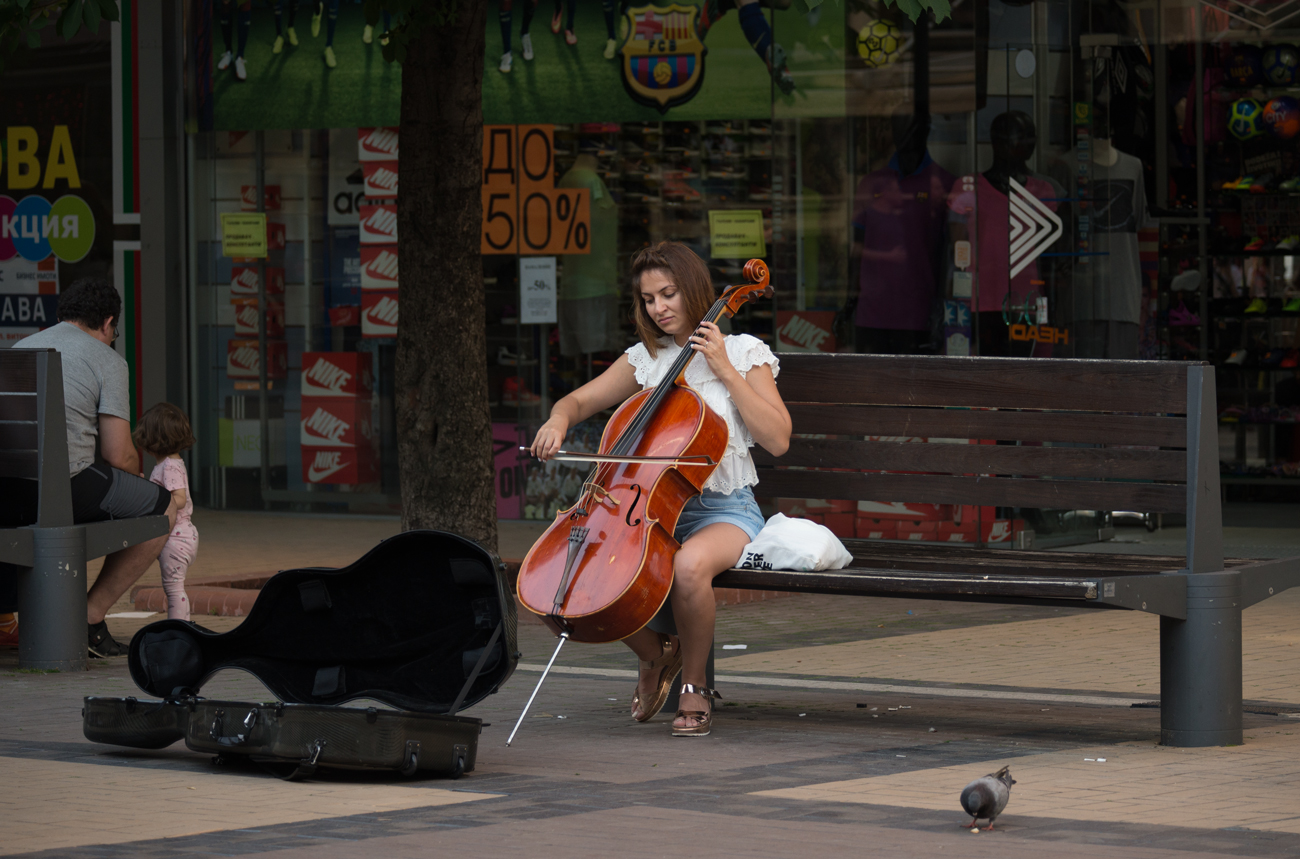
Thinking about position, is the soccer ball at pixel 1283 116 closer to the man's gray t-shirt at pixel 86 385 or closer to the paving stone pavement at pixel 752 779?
the paving stone pavement at pixel 752 779

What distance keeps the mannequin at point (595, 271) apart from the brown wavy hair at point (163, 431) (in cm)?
549

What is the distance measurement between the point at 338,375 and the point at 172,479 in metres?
6.13

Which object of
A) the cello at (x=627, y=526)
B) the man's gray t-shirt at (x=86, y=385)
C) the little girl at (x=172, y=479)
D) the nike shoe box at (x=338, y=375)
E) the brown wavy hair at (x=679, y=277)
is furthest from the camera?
the nike shoe box at (x=338, y=375)

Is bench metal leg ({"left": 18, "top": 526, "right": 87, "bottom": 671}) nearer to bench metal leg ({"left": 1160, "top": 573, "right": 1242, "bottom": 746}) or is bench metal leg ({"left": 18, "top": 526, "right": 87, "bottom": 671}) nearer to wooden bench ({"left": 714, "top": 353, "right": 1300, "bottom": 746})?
wooden bench ({"left": 714, "top": 353, "right": 1300, "bottom": 746})

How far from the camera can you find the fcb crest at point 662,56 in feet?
43.1

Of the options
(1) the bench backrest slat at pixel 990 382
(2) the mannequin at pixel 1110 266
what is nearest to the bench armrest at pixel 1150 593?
(1) the bench backrest slat at pixel 990 382

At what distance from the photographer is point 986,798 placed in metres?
4.65

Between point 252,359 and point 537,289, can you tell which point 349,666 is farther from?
point 252,359

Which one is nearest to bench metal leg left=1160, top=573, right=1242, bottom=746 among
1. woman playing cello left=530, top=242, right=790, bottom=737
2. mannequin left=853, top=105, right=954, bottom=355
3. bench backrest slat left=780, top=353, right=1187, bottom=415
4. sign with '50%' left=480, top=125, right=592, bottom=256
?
bench backrest slat left=780, top=353, right=1187, bottom=415

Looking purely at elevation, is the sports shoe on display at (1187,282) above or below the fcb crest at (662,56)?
below

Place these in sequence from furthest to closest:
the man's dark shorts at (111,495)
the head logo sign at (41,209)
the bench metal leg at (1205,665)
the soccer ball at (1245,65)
Result: the head logo sign at (41,209)
the soccer ball at (1245,65)
the man's dark shorts at (111,495)
the bench metal leg at (1205,665)

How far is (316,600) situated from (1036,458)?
91.1 inches

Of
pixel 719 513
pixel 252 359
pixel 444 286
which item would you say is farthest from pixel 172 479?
pixel 252 359

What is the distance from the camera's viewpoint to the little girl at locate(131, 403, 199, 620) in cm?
839
